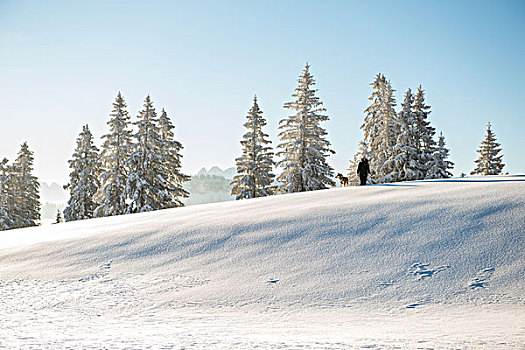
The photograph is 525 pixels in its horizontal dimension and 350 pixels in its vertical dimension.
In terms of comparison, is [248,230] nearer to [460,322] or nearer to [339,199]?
[339,199]

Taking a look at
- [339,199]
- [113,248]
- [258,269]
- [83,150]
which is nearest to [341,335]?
[258,269]

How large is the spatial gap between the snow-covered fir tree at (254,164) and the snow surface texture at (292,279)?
16.6 metres

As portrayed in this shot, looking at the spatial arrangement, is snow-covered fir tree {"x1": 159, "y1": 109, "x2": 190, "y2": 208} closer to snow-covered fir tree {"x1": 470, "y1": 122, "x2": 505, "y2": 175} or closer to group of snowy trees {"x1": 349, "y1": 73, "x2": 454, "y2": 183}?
group of snowy trees {"x1": 349, "y1": 73, "x2": 454, "y2": 183}

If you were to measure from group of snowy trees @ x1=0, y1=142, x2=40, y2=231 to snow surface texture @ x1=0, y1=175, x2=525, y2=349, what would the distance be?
24.6 meters

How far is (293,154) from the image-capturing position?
98.1ft

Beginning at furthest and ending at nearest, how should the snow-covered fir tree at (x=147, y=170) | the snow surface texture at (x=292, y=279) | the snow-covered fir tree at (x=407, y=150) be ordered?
1. the snow-covered fir tree at (x=407, y=150)
2. the snow-covered fir tree at (x=147, y=170)
3. the snow surface texture at (x=292, y=279)

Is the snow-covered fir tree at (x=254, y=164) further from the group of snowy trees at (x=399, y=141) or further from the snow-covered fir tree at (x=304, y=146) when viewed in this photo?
the group of snowy trees at (x=399, y=141)

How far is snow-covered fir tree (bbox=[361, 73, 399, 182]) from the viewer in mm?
33406

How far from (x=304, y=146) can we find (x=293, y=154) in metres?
1.17

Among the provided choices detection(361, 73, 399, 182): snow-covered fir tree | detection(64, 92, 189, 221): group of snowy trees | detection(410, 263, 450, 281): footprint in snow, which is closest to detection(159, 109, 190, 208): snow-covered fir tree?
detection(64, 92, 189, 221): group of snowy trees

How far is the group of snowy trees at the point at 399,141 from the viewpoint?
3216 centimetres

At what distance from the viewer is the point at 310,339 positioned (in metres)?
5.14

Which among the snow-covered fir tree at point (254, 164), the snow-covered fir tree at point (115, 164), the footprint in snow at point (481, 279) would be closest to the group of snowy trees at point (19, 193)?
the snow-covered fir tree at point (115, 164)

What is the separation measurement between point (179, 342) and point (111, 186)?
26.4 meters
